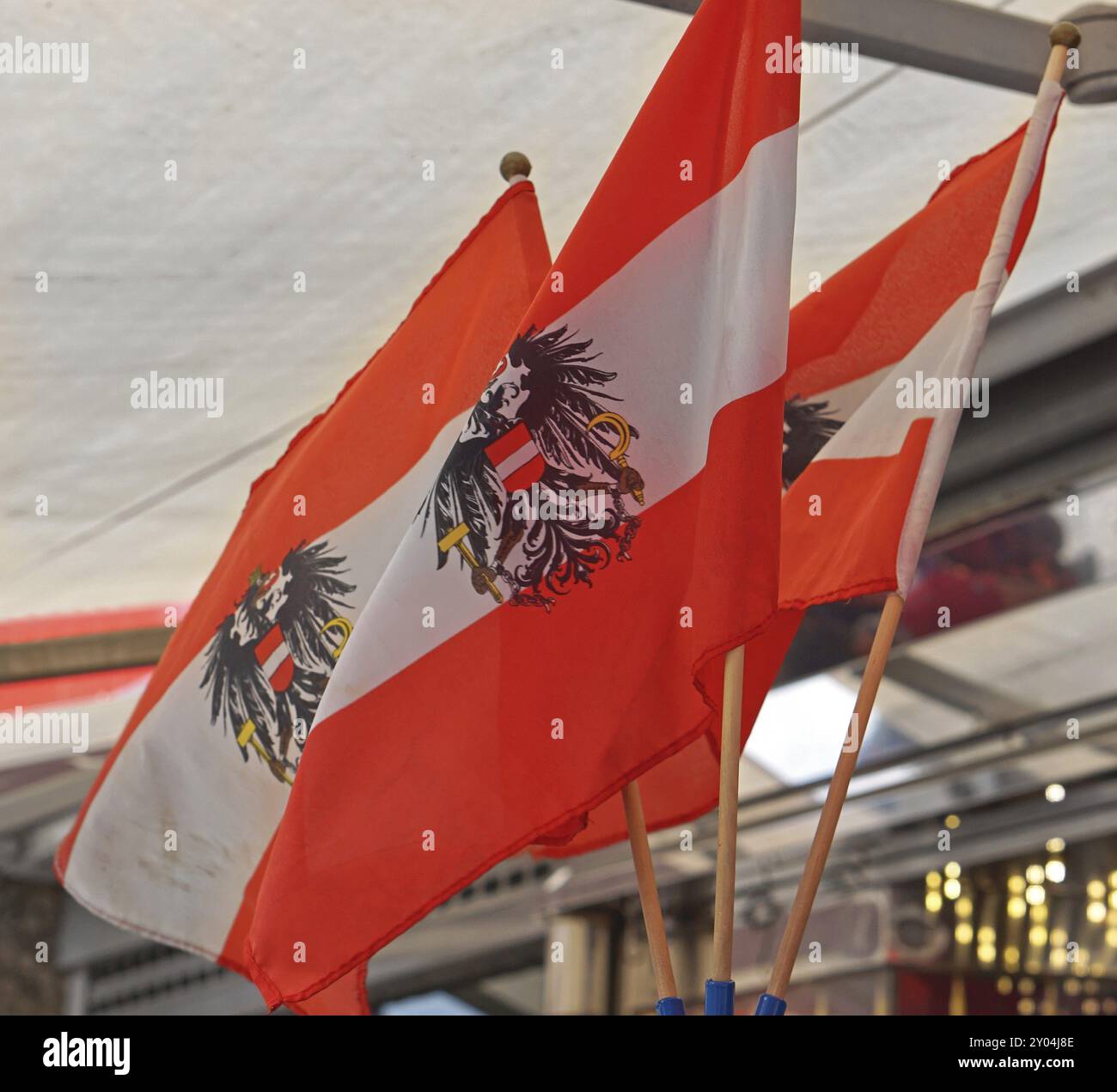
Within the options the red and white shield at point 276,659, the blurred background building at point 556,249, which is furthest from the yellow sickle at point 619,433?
the blurred background building at point 556,249

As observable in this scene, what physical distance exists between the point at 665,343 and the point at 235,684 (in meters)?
0.78

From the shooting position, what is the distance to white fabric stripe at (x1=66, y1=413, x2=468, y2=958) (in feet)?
7.15

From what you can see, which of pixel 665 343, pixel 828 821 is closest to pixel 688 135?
pixel 665 343

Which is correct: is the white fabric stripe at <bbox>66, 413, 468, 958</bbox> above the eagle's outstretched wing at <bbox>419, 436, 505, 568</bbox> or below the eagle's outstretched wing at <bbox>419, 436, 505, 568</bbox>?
below

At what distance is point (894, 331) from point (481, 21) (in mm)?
841

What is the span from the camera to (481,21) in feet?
8.44

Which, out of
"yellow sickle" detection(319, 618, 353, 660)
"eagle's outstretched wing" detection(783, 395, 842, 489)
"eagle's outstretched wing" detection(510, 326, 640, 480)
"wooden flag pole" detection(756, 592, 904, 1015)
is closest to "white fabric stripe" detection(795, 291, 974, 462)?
"eagle's outstretched wing" detection(783, 395, 842, 489)

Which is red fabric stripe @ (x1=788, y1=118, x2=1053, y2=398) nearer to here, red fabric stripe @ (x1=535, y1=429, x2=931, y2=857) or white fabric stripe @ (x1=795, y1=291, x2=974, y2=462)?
white fabric stripe @ (x1=795, y1=291, x2=974, y2=462)

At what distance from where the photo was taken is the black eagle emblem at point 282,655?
2.14 m

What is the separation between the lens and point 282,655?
7.14 ft

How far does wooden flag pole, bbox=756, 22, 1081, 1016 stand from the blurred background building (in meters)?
0.34

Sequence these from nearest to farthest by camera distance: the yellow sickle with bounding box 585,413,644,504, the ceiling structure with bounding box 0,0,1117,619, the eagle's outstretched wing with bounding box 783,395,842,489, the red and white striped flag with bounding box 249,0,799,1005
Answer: the red and white striped flag with bounding box 249,0,799,1005, the yellow sickle with bounding box 585,413,644,504, the eagle's outstretched wing with bounding box 783,395,842,489, the ceiling structure with bounding box 0,0,1117,619
